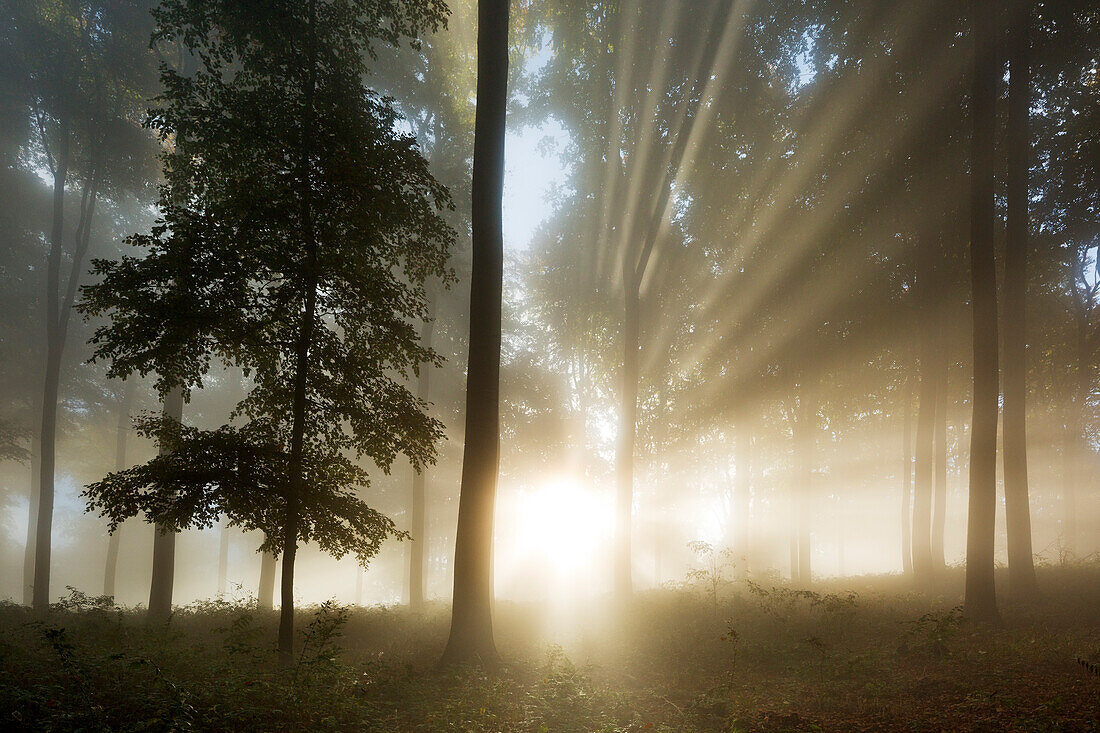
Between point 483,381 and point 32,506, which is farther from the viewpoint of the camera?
point 32,506

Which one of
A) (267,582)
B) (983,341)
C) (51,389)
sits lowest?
(267,582)

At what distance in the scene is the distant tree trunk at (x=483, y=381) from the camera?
8648 mm

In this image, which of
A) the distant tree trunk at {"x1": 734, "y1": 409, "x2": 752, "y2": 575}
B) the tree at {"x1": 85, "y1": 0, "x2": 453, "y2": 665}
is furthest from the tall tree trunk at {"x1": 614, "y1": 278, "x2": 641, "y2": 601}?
the tree at {"x1": 85, "y1": 0, "x2": 453, "y2": 665}

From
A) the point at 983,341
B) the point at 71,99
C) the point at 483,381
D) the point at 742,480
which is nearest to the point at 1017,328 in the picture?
the point at 983,341

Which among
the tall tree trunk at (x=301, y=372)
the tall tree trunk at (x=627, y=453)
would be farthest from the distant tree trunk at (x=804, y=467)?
the tall tree trunk at (x=301, y=372)

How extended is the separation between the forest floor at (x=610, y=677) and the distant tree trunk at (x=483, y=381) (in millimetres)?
792

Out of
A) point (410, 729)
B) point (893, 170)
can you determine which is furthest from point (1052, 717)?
point (893, 170)

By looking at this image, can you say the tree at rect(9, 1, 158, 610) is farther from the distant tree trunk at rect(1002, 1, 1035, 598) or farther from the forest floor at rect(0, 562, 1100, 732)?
the distant tree trunk at rect(1002, 1, 1035, 598)

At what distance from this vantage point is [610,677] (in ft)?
29.0

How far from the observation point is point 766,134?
18.6 meters

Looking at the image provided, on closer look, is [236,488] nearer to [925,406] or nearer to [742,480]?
[925,406]

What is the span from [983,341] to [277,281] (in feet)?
43.0

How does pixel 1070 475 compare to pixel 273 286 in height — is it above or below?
below

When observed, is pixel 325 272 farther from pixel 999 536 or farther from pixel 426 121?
pixel 999 536
